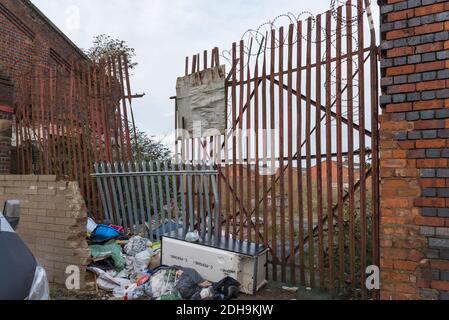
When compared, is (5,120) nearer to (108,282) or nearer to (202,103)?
(202,103)

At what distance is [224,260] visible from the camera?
4328 mm

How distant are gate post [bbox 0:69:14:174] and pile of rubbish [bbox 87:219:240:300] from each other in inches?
142

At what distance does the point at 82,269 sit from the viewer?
188 inches

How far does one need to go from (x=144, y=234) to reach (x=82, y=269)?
4.60 ft

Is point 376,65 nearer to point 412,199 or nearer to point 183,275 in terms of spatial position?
point 412,199

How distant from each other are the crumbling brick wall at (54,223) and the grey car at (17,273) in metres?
1.94

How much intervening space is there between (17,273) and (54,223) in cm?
271

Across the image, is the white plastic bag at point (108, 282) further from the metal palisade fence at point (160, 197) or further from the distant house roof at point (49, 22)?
the distant house roof at point (49, 22)

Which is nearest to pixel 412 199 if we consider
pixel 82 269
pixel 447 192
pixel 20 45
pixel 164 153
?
pixel 447 192

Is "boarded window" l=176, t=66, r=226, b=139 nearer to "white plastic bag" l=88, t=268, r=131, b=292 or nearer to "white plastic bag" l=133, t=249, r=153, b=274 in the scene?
"white plastic bag" l=133, t=249, r=153, b=274

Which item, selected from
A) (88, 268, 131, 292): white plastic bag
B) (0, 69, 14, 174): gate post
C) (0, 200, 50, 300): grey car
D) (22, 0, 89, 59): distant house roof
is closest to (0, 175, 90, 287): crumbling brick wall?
(88, 268, 131, 292): white plastic bag

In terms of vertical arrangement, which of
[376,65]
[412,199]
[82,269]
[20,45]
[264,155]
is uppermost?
[20,45]

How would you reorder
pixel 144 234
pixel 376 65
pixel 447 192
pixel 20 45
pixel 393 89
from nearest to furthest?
pixel 447 192 → pixel 393 89 → pixel 376 65 → pixel 144 234 → pixel 20 45

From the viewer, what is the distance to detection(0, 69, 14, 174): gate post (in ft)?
26.3
